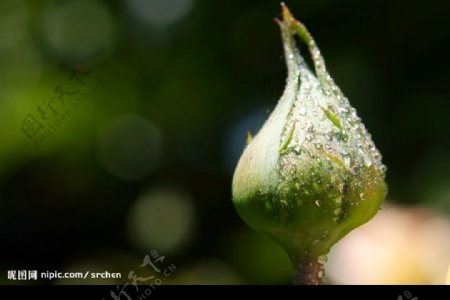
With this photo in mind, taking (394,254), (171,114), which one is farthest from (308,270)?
(171,114)

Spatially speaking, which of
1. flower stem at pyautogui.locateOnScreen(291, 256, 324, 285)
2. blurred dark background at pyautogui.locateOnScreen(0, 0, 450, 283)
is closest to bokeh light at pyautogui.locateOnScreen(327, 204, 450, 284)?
blurred dark background at pyautogui.locateOnScreen(0, 0, 450, 283)

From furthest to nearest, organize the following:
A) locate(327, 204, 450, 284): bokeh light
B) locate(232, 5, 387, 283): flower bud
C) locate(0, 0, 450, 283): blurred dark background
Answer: locate(0, 0, 450, 283): blurred dark background < locate(327, 204, 450, 284): bokeh light < locate(232, 5, 387, 283): flower bud

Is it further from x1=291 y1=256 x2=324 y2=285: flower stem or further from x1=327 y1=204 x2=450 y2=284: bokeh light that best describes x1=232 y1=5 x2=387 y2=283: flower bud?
x1=327 y1=204 x2=450 y2=284: bokeh light

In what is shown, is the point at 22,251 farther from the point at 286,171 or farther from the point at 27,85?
the point at 286,171

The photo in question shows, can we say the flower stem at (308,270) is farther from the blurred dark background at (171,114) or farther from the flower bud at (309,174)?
the blurred dark background at (171,114)

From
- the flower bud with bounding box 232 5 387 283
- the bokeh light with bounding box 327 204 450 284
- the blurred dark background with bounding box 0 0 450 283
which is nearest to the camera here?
the flower bud with bounding box 232 5 387 283

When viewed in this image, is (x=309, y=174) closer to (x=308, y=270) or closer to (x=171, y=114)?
(x=308, y=270)

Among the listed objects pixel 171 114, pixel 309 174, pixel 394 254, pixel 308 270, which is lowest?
pixel 394 254
